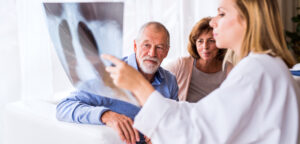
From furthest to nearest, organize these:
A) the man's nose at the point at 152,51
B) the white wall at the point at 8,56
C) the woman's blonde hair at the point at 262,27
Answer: the white wall at the point at 8,56 → the man's nose at the point at 152,51 → the woman's blonde hair at the point at 262,27

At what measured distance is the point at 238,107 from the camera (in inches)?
36.9

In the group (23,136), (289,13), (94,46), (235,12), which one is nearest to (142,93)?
(94,46)

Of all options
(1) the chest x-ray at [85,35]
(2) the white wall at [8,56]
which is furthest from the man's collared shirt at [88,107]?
(2) the white wall at [8,56]

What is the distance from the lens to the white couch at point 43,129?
4.09ft

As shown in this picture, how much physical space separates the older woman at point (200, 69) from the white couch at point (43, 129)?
2.48 ft

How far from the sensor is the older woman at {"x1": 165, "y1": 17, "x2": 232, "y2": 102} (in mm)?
1988

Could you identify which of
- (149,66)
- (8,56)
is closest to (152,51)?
(149,66)

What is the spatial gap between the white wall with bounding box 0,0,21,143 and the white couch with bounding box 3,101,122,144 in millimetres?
203

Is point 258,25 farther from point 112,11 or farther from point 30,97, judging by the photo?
point 30,97

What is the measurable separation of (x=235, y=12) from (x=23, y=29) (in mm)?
1170

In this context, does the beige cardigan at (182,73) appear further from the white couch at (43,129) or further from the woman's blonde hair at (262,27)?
the woman's blonde hair at (262,27)

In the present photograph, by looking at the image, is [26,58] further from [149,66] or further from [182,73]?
[182,73]

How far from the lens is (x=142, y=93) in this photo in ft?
3.16

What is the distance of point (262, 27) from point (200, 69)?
1034 mm
